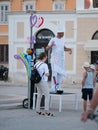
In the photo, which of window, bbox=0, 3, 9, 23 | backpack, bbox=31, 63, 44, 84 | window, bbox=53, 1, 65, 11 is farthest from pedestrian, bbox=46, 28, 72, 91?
window, bbox=0, 3, 9, 23

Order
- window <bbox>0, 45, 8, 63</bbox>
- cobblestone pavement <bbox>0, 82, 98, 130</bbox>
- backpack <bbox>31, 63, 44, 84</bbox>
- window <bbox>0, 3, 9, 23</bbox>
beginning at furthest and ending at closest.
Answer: window <bbox>0, 3, 9, 23</bbox> → window <bbox>0, 45, 8, 63</bbox> → backpack <bbox>31, 63, 44, 84</bbox> → cobblestone pavement <bbox>0, 82, 98, 130</bbox>

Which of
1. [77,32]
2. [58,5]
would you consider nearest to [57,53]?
[77,32]

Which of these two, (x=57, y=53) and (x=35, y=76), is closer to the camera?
(x=35, y=76)

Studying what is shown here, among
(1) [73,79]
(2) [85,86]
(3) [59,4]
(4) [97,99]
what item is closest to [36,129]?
(2) [85,86]

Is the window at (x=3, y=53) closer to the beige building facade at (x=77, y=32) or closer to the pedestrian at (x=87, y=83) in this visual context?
the beige building facade at (x=77, y=32)

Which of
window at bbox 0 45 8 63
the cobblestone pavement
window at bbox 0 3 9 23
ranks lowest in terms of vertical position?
the cobblestone pavement

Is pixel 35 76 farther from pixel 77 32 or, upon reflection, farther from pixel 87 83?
pixel 77 32

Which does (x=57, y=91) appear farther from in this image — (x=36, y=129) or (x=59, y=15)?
(x=59, y=15)

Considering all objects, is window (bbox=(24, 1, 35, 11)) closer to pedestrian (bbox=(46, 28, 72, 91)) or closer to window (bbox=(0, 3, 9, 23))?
window (bbox=(0, 3, 9, 23))

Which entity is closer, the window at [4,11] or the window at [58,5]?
the window at [58,5]

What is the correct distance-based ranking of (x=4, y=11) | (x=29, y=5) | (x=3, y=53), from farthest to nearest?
(x=4, y=11)
(x=29, y=5)
(x=3, y=53)

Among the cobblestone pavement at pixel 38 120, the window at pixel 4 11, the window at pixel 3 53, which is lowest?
the cobblestone pavement at pixel 38 120

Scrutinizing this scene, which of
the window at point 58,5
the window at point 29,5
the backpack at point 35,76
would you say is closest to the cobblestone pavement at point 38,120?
the backpack at point 35,76

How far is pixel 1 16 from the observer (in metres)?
51.5
